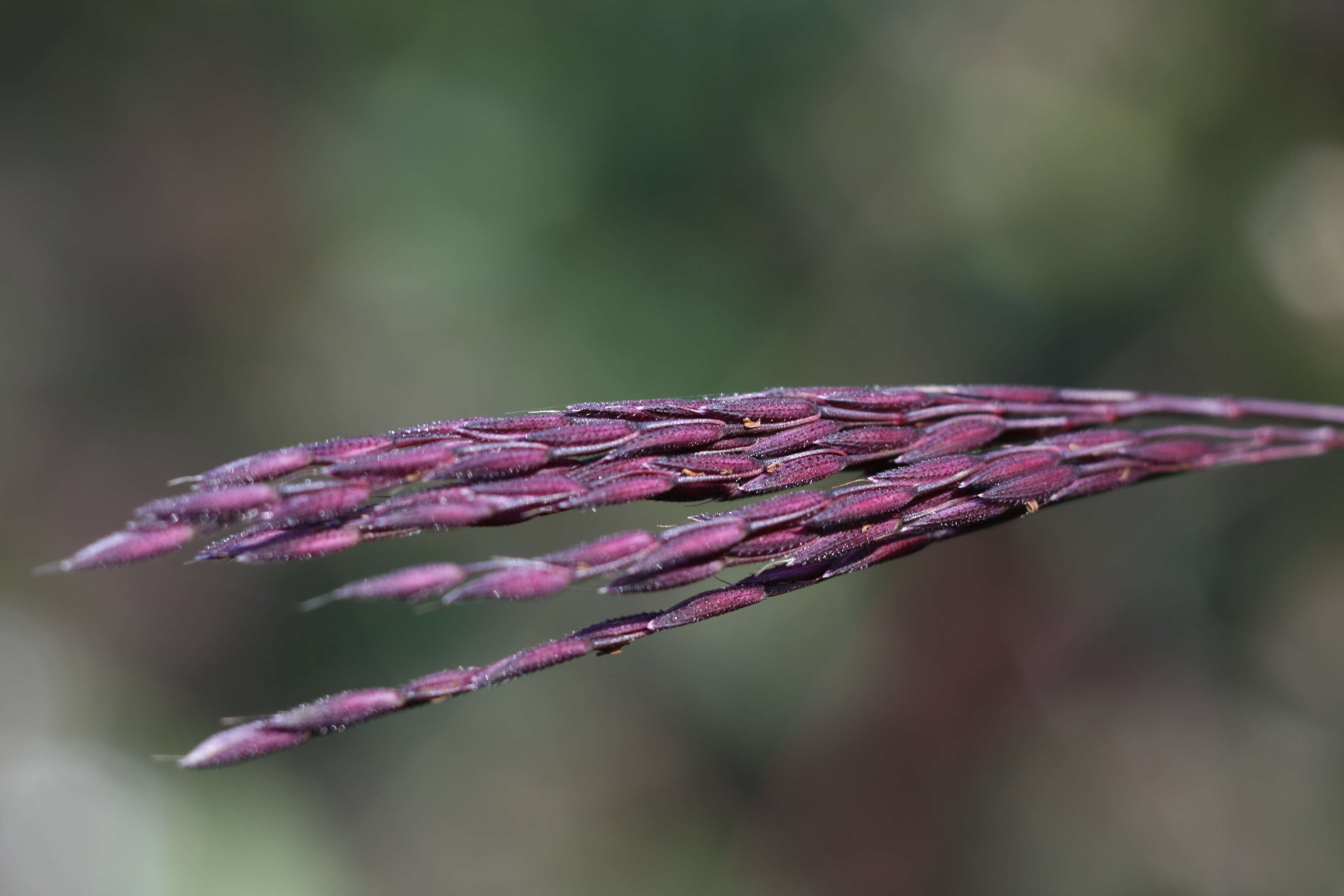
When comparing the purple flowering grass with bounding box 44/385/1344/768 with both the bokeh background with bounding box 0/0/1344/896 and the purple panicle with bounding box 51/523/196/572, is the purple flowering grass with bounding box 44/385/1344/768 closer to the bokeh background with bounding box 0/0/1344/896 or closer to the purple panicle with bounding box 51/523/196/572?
the purple panicle with bounding box 51/523/196/572

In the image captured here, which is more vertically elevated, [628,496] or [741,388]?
[741,388]

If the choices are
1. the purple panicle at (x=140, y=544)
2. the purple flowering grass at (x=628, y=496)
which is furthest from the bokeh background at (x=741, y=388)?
the purple panicle at (x=140, y=544)

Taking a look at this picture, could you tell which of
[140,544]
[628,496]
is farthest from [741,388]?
[140,544]

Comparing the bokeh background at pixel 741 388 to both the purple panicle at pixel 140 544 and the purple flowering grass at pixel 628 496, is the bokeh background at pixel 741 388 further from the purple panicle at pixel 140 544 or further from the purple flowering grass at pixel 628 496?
the purple panicle at pixel 140 544

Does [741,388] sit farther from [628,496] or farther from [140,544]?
[140,544]

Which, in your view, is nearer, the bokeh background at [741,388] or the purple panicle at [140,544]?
the purple panicle at [140,544]

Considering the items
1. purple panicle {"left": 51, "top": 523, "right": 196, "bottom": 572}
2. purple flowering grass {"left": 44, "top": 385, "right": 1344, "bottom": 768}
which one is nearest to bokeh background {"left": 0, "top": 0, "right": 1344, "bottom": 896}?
purple flowering grass {"left": 44, "top": 385, "right": 1344, "bottom": 768}
